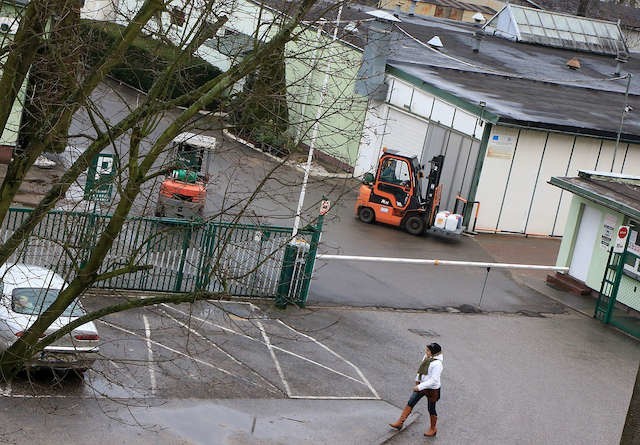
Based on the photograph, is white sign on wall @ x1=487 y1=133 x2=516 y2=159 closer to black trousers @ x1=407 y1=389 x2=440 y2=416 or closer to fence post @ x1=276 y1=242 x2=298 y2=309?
fence post @ x1=276 y1=242 x2=298 y2=309

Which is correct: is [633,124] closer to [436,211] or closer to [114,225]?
[436,211]

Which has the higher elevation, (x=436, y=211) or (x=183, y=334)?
(x=436, y=211)

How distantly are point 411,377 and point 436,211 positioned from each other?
→ 12202mm

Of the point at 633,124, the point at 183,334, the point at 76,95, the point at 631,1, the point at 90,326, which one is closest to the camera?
the point at 76,95

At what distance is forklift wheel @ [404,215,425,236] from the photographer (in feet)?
101

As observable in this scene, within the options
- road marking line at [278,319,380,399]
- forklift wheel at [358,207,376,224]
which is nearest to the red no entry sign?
forklift wheel at [358,207,376,224]

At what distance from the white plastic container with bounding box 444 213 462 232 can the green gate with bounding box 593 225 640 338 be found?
19.2 ft

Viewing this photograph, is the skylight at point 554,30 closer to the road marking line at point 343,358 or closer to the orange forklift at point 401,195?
the orange forklift at point 401,195

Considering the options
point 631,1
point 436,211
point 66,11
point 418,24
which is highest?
point 631,1

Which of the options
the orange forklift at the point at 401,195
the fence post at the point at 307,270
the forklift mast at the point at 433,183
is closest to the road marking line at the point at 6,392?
the fence post at the point at 307,270

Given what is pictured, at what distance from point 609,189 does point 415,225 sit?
243 inches

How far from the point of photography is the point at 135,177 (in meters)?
10.0

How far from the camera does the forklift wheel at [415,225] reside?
101 feet

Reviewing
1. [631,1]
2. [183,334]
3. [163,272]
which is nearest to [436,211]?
[163,272]
